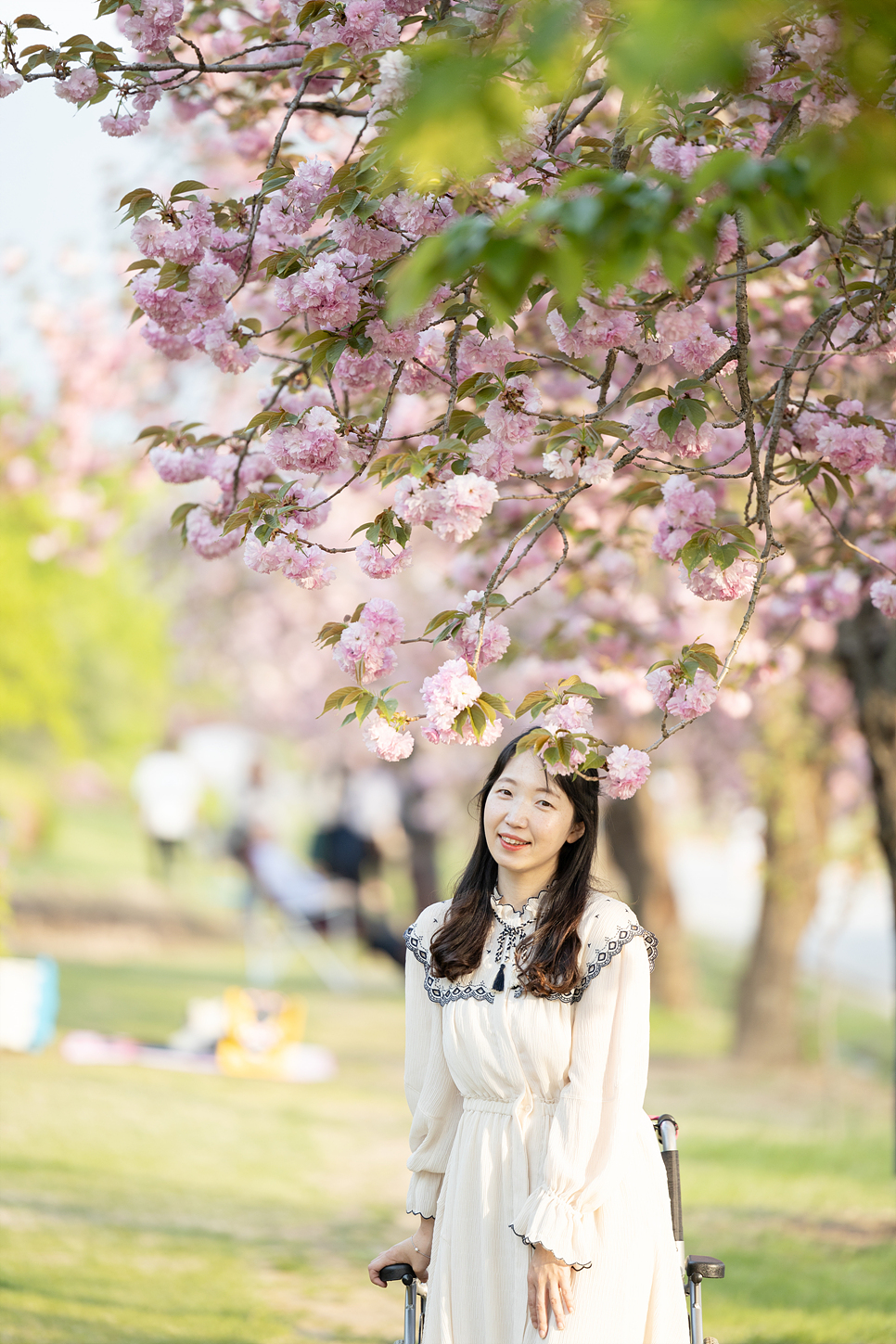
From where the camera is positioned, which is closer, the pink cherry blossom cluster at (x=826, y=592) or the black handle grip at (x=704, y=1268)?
the black handle grip at (x=704, y=1268)

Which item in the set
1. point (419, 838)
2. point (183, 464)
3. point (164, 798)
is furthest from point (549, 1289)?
point (164, 798)

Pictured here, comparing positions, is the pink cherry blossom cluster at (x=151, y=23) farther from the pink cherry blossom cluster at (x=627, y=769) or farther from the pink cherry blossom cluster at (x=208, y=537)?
the pink cherry blossom cluster at (x=627, y=769)

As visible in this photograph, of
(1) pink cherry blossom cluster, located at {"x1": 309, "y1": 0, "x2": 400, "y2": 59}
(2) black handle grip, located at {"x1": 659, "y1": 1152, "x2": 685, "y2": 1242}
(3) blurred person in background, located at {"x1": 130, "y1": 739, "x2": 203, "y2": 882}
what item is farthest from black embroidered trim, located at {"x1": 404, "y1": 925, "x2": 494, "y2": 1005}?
(3) blurred person in background, located at {"x1": 130, "y1": 739, "x2": 203, "y2": 882}

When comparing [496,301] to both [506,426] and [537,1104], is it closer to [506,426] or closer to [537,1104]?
[506,426]

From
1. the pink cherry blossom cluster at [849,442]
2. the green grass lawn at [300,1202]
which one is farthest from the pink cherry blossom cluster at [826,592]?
the green grass lawn at [300,1202]

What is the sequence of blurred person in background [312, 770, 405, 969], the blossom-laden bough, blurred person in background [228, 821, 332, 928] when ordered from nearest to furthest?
the blossom-laden bough, blurred person in background [312, 770, 405, 969], blurred person in background [228, 821, 332, 928]

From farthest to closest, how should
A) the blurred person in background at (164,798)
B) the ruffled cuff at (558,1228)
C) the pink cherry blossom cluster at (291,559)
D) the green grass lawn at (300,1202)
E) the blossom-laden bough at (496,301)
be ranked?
the blurred person in background at (164,798), the green grass lawn at (300,1202), the pink cherry blossom cluster at (291,559), the ruffled cuff at (558,1228), the blossom-laden bough at (496,301)

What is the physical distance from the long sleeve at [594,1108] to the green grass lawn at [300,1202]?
0.32 m

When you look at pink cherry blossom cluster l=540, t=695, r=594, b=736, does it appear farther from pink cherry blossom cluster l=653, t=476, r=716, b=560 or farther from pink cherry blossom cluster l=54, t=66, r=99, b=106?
pink cherry blossom cluster l=54, t=66, r=99, b=106

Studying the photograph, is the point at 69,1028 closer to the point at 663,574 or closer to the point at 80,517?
the point at 80,517

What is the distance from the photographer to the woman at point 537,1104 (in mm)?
2328

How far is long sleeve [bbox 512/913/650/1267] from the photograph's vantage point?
230cm

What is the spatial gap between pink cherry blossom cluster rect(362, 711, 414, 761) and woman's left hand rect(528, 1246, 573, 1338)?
87 cm

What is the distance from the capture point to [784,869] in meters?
10.3
